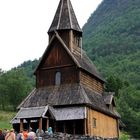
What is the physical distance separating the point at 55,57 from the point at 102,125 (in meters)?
9.19

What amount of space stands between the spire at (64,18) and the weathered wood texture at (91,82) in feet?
18.7

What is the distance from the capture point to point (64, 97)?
54.7 meters

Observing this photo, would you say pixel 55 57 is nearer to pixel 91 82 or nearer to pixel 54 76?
pixel 54 76

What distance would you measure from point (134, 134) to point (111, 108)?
32631 mm

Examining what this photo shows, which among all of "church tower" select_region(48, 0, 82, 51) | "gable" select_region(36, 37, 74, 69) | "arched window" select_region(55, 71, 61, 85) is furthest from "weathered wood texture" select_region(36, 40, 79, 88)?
"church tower" select_region(48, 0, 82, 51)

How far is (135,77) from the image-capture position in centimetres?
17575

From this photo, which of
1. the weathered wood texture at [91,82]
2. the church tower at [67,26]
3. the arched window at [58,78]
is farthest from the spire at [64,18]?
the weathered wood texture at [91,82]

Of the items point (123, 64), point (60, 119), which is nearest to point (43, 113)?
point (60, 119)

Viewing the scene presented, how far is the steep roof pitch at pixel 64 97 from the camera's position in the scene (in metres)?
53.7

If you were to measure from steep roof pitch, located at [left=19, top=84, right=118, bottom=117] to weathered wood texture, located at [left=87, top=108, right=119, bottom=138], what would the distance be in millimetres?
707

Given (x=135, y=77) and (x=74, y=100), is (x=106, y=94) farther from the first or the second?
(x=135, y=77)

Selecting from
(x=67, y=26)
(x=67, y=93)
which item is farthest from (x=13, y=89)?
(x=67, y=93)

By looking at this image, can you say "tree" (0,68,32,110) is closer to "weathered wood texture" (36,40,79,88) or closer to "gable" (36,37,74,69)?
"weathered wood texture" (36,40,79,88)

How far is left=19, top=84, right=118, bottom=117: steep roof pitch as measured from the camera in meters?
53.7
